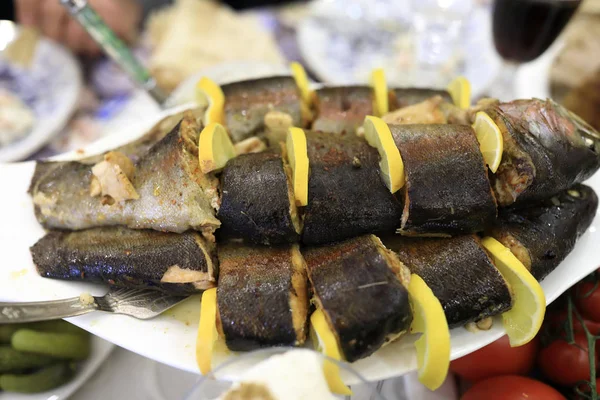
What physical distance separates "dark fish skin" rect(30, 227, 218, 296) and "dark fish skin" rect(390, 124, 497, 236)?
680mm

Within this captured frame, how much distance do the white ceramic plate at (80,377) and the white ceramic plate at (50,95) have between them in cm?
Result: 132

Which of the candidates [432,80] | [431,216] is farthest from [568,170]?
[432,80]

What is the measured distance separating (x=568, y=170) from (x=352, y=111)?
31.9 inches

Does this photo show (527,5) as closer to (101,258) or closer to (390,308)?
(390,308)

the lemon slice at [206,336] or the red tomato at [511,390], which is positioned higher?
the lemon slice at [206,336]

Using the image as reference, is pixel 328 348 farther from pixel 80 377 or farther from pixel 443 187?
pixel 80 377

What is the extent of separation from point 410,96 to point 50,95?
2.24 meters

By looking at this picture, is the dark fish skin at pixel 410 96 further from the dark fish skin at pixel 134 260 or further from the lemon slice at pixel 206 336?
the lemon slice at pixel 206 336

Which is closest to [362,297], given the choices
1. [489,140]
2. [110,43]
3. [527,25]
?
[489,140]

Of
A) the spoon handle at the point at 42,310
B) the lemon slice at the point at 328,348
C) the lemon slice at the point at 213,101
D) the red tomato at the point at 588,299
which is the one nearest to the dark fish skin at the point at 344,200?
the lemon slice at the point at 328,348

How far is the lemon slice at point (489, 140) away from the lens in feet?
4.71

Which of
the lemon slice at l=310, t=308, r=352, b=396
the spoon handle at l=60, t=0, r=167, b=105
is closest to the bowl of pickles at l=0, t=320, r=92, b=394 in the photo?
the lemon slice at l=310, t=308, r=352, b=396

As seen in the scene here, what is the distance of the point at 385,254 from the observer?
4.54 feet

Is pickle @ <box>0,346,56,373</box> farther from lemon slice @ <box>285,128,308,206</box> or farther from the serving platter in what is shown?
lemon slice @ <box>285,128,308,206</box>
